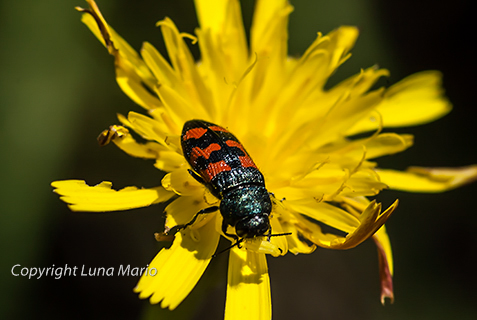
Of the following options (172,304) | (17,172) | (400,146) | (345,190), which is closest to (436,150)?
(400,146)

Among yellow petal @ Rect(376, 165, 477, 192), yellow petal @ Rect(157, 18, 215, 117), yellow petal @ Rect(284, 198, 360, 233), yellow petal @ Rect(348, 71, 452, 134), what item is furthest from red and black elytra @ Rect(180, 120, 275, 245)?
yellow petal @ Rect(348, 71, 452, 134)

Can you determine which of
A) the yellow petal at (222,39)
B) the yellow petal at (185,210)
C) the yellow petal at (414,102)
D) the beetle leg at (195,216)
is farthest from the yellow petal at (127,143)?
the yellow petal at (414,102)

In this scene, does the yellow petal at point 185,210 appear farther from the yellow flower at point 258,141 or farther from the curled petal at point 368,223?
the curled petal at point 368,223

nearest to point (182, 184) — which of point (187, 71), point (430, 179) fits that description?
point (187, 71)

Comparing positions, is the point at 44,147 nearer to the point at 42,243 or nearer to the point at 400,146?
the point at 42,243

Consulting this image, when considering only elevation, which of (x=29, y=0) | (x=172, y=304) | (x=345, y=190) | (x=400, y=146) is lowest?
(x=172, y=304)

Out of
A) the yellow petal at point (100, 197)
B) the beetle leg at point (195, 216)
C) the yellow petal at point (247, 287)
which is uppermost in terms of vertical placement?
the yellow petal at point (100, 197)

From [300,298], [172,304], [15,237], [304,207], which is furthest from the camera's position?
[300,298]

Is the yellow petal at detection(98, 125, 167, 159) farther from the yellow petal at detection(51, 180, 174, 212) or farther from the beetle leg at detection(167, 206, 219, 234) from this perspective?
the beetle leg at detection(167, 206, 219, 234)

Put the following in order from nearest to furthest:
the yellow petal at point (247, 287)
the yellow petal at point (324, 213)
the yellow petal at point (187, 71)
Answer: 1. the yellow petal at point (247, 287)
2. the yellow petal at point (324, 213)
3. the yellow petal at point (187, 71)
